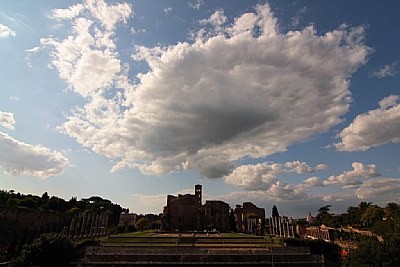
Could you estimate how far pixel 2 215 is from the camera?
137 ft

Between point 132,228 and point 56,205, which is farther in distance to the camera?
point 56,205

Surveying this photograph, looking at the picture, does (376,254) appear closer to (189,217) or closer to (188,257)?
(188,257)

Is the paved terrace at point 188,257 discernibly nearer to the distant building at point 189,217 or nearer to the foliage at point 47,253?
the foliage at point 47,253

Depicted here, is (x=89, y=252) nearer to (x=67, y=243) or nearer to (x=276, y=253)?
(x=67, y=243)

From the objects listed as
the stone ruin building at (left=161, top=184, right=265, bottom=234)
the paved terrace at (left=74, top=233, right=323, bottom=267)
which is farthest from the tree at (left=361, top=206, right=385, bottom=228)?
the paved terrace at (left=74, top=233, right=323, bottom=267)

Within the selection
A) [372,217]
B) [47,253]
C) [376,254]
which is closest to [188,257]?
[47,253]

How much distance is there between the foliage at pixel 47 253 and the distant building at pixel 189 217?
5033cm

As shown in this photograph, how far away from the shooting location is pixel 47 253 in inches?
1015

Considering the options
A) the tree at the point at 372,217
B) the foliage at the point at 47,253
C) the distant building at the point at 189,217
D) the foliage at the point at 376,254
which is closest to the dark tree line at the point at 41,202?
the distant building at the point at 189,217

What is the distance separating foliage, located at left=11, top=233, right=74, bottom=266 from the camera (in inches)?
992

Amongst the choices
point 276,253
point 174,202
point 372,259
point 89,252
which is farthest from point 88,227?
point 372,259

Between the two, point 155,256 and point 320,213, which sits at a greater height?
point 320,213

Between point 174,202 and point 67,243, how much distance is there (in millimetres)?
53342

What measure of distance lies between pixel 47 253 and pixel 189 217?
2135 inches
